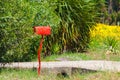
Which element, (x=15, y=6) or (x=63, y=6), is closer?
(x=15, y=6)

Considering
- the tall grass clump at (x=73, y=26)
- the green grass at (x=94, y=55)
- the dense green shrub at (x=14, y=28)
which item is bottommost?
the green grass at (x=94, y=55)

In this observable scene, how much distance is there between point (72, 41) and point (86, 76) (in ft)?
16.3

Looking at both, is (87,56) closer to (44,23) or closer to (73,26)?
(73,26)

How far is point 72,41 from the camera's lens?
44.5 ft

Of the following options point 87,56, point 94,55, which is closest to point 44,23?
point 87,56

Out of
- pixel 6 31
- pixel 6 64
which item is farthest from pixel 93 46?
pixel 6 31

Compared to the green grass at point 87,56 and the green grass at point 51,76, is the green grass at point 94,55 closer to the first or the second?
the green grass at point 87,56

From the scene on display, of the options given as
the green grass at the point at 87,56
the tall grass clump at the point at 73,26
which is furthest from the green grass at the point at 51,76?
the tall grass clump at the point at 73,26

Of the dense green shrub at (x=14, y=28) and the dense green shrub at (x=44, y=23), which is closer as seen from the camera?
the dense green shrub at (x=14, y=28)

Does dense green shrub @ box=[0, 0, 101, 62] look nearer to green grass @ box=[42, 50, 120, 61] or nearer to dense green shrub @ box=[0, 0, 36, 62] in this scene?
dense green shrub @ box=[0, 0, 36, 62]

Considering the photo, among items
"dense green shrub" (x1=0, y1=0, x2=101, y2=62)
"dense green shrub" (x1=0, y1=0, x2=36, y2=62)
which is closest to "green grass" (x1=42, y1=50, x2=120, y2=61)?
"dense green shrub" (x1=0, y1=0, x2=101, y2=62)

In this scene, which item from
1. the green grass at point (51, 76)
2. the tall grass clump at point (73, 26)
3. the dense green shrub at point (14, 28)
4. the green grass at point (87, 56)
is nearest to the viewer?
the green grass at point (51, 76)

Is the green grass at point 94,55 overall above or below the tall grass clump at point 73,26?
below

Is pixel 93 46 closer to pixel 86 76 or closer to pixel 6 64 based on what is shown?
pixel 6 64
